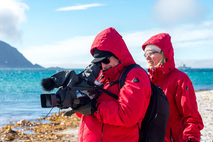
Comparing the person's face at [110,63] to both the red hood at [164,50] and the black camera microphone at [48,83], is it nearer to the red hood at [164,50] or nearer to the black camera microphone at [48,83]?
the black camera microphone at [48,83]

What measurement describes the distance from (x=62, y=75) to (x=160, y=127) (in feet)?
3.74

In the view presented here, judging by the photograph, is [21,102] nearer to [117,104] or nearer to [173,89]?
[173,89]

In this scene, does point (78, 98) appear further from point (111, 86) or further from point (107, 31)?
point (107, 31)

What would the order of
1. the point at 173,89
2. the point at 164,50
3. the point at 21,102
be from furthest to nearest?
the point at 21,102, the point at 164,50, the point at 173,89

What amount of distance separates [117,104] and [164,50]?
162 cm

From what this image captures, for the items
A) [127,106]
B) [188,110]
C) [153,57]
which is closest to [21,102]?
[153,57]

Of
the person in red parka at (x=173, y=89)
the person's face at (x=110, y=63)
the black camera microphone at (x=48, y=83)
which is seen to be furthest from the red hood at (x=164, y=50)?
the black camera microphone at (x=48, y=83)

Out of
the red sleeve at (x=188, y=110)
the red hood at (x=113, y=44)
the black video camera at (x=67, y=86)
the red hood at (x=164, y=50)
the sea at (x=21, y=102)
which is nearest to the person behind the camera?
the black video camera at (x=67, y=86)

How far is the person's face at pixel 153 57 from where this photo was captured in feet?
12.3

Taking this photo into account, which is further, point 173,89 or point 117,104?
point 173,89

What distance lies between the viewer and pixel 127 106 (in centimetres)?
229

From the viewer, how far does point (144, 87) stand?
7.73 ft

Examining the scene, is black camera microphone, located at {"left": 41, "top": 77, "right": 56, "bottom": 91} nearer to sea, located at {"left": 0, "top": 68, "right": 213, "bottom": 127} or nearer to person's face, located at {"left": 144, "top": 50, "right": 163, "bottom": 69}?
sea, located at {"left": 0, "top": 68, "right": 213, "bottom": 127}

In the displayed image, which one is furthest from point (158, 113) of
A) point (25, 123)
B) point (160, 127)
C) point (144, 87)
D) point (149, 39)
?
point (25, 123)
